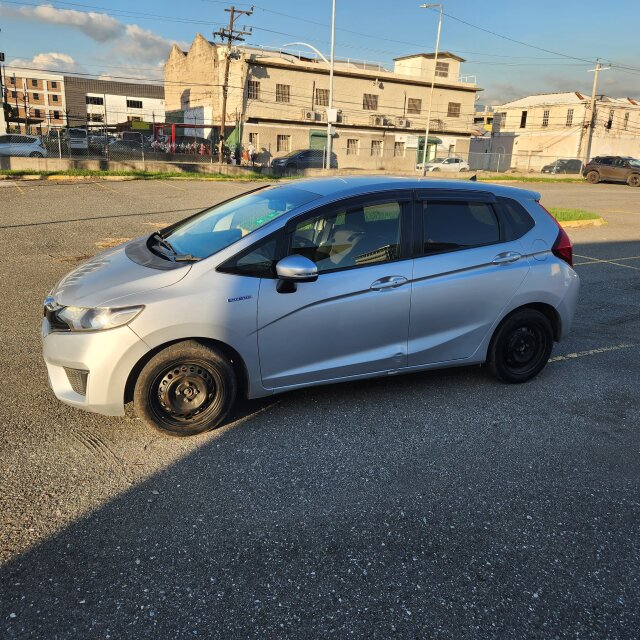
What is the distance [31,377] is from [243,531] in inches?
A: 105

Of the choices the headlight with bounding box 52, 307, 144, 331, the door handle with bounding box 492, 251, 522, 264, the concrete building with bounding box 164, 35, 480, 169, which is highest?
the concrete building with bounding box 164, 35, 480, 169

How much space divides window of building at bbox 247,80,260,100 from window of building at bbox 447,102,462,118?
19676 mm

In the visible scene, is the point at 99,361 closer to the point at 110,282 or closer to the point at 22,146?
the point at 110,282

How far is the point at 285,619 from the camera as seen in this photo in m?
2.36

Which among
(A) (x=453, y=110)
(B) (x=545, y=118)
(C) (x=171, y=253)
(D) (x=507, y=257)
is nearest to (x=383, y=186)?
(D) (x=507, y=257)

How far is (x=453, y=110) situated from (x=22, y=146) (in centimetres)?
3942

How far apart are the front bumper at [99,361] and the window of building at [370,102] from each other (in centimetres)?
4964

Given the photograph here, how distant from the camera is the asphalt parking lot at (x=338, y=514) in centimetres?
241

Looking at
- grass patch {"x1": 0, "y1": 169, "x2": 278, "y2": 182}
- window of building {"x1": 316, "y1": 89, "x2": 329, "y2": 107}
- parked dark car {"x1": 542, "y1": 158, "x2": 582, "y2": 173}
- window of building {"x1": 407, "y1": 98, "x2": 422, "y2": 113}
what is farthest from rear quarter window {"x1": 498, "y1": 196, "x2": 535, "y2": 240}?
window of building {"x1": 407, "y1": 98, "x2": 422, "y2": 113}

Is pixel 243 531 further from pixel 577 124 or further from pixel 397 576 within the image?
pixel 577 124

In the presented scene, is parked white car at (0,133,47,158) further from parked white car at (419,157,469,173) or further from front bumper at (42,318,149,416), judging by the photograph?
front bumper at (42,318,149,416)

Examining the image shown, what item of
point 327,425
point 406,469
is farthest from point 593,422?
point 327,425

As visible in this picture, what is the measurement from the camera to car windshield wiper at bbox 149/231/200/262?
3.90m

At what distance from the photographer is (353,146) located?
→ 4853 centimetres
